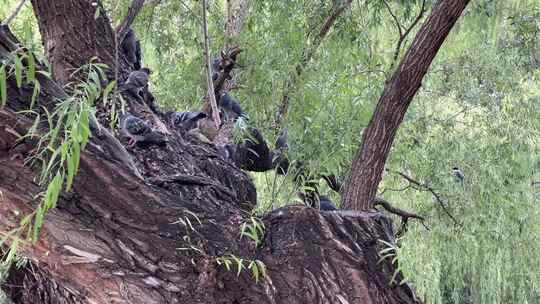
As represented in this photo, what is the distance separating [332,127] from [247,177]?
61 centimetres

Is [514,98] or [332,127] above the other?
[514,98]

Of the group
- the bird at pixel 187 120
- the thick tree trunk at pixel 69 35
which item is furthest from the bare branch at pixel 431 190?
the thick tree trunk at pixel 69 35

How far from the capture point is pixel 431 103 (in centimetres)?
507

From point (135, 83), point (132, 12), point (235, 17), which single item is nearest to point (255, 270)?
point (132, 12)

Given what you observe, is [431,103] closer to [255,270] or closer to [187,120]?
[187,120]

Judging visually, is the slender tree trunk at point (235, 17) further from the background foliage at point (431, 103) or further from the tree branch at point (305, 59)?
the tree branch at point (305, 59)

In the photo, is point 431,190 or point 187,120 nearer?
point 187,120

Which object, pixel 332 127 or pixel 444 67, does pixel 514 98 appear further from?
pixel 332 127

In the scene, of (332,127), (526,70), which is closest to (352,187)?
(332,127)

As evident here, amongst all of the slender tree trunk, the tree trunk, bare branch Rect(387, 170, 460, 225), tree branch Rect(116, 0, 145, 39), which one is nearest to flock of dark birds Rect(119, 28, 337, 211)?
the tree trunk

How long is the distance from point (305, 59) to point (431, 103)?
2.04m

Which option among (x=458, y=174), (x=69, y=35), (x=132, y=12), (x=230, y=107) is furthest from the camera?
(x=458, y=174)

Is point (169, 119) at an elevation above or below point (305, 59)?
below

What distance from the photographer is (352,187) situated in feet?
7.89
